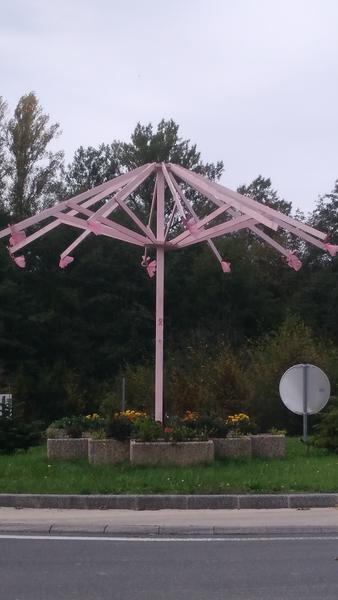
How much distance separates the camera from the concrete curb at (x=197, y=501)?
47.5 feet

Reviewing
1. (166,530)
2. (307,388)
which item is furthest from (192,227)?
(166,530)

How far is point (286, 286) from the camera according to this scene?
178 feet

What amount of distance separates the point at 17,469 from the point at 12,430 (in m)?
3.21

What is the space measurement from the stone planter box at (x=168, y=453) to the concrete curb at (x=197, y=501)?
8.06ft

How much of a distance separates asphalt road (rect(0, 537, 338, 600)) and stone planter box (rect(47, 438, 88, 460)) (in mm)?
5700

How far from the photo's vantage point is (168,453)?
1717cm

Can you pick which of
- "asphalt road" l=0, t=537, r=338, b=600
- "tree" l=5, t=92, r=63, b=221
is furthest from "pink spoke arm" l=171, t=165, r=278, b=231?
"tree" l=5, t=92, r=63, b=221

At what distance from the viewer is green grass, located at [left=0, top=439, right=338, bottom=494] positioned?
15.1 meters

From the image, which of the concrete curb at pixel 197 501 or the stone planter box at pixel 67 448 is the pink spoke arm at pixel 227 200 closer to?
the stone planter box at pixel 67 448

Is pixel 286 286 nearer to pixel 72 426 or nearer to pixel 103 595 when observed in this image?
pixel 72 426

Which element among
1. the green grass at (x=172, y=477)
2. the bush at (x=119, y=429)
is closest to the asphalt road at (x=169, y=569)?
the green grass at (x=172, y=477)

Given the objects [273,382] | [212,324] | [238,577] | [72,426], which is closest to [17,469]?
[72,426]

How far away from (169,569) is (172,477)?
579 centimetres

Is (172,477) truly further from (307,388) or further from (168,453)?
(307,388)
